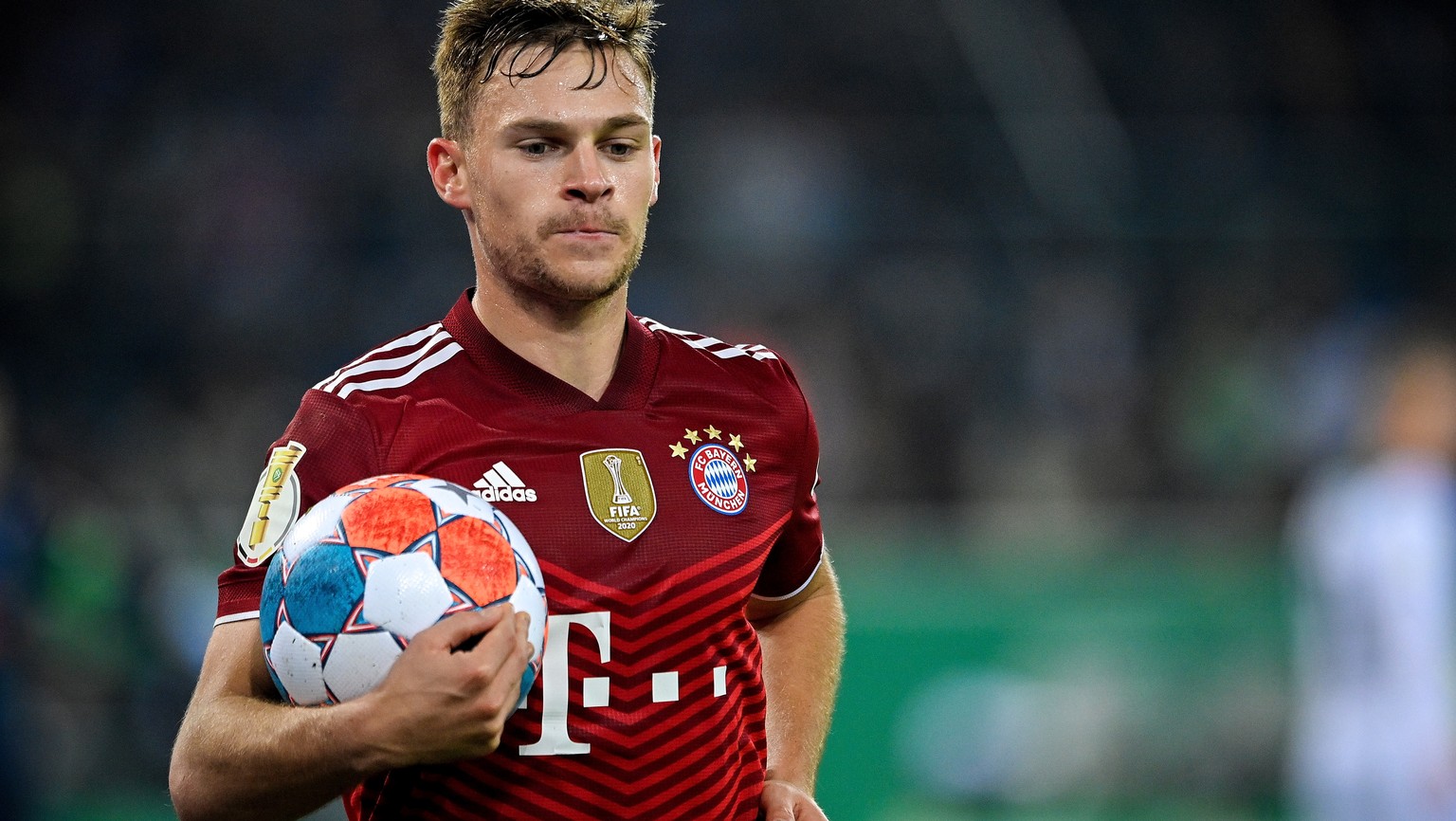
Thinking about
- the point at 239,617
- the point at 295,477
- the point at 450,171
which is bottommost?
the point at 239,617

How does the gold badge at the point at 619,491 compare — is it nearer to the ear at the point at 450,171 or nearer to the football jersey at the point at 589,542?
the football jersey at the point at 589,542

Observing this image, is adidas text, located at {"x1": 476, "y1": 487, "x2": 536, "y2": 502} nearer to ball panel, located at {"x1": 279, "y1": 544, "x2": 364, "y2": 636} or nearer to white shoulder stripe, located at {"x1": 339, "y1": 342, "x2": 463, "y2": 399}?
white shoulder stripe, located at {"x1": 339, "y1": 342, "x2": 463, "y2": 399}

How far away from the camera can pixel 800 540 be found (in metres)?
3.36

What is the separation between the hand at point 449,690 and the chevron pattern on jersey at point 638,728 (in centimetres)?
39

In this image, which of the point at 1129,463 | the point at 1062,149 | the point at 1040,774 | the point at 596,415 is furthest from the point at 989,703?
the point at 596,415

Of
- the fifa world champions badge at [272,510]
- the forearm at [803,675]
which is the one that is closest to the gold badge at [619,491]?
the fifa world champions badge at [272,510]

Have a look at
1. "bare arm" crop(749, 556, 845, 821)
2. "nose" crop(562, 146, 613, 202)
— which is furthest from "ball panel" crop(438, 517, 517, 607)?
"bare arm" crop(749, 556, 845, 821)

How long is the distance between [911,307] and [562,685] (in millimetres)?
8795

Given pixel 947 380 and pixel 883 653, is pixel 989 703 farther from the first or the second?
pixel 947 380

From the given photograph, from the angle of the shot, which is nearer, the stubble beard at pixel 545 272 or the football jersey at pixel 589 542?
the football jersey at pixel 589 542

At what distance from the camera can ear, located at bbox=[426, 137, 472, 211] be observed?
10.2 feet

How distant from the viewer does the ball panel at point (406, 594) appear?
2408mm

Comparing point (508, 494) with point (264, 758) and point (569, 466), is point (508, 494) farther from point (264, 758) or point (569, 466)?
point (264, 758)

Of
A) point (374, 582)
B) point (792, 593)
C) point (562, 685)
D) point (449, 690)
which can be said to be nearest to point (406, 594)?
point (374, 582)
